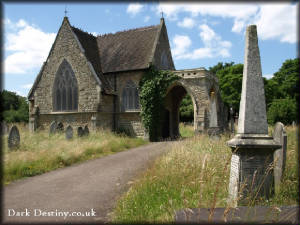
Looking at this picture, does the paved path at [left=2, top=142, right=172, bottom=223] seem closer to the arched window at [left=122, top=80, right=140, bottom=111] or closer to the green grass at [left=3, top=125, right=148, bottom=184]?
the green grass at [left=3, top=125, right=148, bottom=184]

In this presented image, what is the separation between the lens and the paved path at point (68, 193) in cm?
402

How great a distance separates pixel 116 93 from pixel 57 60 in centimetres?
573

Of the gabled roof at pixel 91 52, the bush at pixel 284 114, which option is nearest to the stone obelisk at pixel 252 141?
the gabled roof at pixel 91 52

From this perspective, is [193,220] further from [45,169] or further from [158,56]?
[158,56]

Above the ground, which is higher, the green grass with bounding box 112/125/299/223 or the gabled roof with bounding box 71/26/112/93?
the gabled roof with bounding box 71/26/112/93

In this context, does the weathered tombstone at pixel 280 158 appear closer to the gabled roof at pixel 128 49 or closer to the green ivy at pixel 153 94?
the green ivy at pixel 153 94

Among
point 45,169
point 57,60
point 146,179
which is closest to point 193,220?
point 146,179

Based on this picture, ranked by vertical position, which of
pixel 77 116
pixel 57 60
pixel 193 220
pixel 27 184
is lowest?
pixel 27 184

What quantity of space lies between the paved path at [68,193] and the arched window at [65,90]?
11316 millimetres

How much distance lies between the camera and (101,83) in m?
17.7

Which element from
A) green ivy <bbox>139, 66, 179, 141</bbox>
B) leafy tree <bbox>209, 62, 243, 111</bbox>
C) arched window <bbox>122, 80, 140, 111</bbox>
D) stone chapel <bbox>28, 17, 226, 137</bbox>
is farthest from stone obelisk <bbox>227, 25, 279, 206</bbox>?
leafy tree <bbox>209, 62, 243, 111</bbox>

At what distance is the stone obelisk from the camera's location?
427 centimetres

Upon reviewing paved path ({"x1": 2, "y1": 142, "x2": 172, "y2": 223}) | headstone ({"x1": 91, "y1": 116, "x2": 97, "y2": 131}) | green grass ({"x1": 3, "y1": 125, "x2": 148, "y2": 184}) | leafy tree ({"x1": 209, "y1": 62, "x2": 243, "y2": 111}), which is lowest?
paved path ({"x1": 2, "y1": 142, "x2": 172, "y2": 223})

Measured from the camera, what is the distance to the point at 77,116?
18469 millimetres
